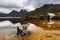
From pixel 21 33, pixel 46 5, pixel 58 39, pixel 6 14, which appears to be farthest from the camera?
pixel 6 14

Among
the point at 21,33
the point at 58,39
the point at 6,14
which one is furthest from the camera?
the point at 6,14

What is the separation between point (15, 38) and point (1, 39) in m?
1.22

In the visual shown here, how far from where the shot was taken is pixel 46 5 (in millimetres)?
91312

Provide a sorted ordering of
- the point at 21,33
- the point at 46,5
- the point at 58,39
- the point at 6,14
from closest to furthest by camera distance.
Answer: the point at 58,39 → the point at 21,33 → the point at 46,5 → the point at 6,14

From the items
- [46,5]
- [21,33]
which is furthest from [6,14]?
[21,33]

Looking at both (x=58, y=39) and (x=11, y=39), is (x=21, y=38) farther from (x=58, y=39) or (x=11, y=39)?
(x=58, y=39)

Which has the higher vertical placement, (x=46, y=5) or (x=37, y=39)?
(x=46, y=5)

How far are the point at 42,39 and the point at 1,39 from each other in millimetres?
3529

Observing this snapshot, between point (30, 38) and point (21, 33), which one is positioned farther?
point (21, 33)

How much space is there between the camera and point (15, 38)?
13.9 meters

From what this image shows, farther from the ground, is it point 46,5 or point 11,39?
point 46,5

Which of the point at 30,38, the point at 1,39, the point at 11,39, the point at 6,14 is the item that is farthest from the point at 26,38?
the point at 6,14

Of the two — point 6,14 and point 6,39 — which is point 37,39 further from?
point 6,14

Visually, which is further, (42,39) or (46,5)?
(46,5)
